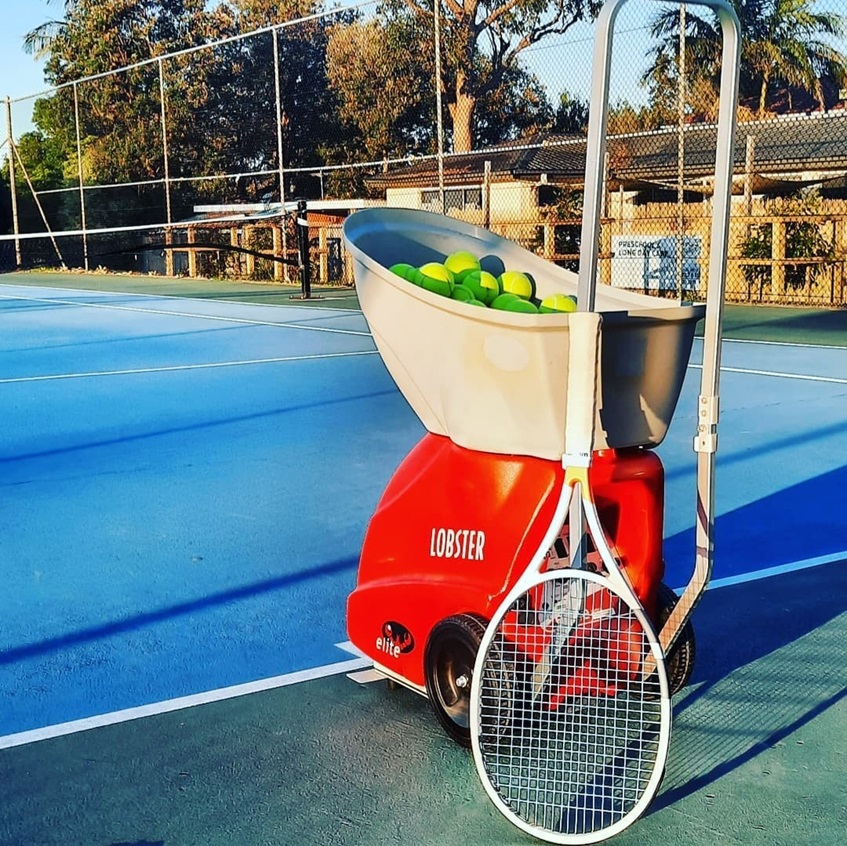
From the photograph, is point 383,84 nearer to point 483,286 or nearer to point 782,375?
point 782,375

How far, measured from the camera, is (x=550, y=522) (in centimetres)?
299

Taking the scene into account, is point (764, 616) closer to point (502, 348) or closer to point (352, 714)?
point (352, 714)

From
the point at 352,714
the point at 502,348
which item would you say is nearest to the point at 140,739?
the point at 352,714

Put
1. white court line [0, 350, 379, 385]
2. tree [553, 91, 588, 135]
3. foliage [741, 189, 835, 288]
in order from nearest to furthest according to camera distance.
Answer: white court line [0, 350, 379, 385], foliage [741, 189, 835, 288], tree [553, 91, 588, 135]

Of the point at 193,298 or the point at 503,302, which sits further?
the point at 193,298

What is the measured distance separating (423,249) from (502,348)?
0.89m

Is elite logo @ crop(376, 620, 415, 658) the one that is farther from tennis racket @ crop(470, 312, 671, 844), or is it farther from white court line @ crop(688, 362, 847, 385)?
white court line @ crop(688, 362, 847, 385)

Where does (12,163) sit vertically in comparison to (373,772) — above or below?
above

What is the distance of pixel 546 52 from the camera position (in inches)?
688

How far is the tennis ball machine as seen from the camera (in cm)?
275

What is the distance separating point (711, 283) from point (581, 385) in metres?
0.59

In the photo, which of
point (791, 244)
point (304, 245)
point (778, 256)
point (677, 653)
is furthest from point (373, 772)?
point (304, 245)

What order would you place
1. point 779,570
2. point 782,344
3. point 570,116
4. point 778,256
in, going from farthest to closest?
point 570,116, point 778,256, point 782,344, point 779,570

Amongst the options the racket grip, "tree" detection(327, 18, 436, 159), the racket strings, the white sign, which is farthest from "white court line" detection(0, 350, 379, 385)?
"tree" detection(327, 18, 436, 159)
